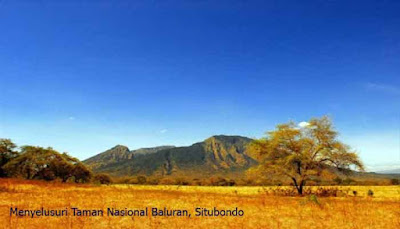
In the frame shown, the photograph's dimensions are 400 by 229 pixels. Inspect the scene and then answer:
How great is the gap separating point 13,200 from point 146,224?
773cm

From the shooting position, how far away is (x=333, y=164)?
27.8m

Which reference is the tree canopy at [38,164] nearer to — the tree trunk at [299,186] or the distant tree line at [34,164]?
the distant tree line at [34,164]

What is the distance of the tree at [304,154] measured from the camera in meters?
27.5

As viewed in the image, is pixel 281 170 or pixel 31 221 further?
pixel 281 170

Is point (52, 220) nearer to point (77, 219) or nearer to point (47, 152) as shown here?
point (77, 219)

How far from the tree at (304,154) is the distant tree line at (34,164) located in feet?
121

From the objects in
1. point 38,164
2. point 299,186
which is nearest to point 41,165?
point 38,164

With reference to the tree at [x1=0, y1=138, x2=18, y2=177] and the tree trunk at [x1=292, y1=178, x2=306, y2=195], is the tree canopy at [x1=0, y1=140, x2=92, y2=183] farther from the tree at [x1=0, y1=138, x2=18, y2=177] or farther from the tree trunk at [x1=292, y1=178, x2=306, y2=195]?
the tree trunk at [x1=292, y1=178, x2=306, y2=195]

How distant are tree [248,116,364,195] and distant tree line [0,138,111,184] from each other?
36.9 m

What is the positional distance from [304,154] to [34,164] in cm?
4358

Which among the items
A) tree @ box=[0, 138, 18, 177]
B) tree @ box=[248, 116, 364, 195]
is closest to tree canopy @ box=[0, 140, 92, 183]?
tree @ box=[0, 138, 18, 177]

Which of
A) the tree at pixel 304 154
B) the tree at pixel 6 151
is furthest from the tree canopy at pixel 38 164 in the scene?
the tree at pixel 304 154

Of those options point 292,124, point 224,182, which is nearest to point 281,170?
point 292,124

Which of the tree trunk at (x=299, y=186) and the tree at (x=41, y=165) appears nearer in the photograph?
the tree trunk at (x=299, y=186)
